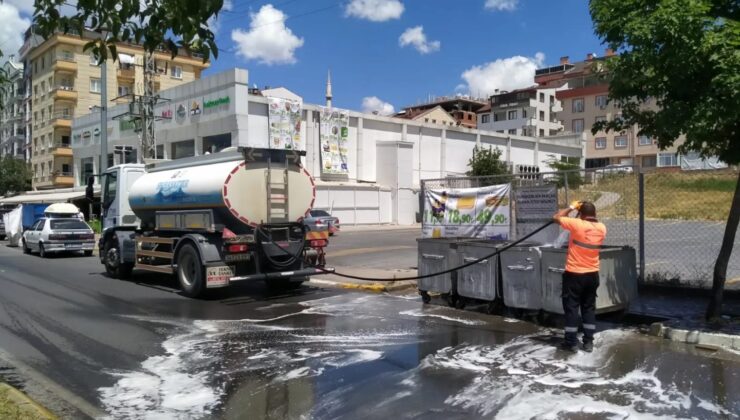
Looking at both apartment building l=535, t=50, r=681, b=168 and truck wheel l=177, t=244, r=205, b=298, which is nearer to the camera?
truck wheel l=177, t=244, r=205, b=298

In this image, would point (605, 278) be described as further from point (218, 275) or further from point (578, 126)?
point (578, 126)

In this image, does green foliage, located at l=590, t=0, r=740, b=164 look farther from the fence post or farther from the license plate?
the license plate

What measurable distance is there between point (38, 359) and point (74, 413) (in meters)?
2.45

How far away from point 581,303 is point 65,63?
6843 cm

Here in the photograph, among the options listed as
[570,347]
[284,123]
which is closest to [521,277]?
[570,347]

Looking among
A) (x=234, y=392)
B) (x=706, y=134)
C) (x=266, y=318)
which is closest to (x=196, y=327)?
(x=266, y=318)

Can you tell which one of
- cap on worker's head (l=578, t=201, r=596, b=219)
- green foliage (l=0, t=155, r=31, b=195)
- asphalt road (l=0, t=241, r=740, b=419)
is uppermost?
green foliage (l=0, t=155, r=31, b=195)

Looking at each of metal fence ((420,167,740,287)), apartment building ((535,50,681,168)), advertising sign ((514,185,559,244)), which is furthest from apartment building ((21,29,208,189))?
advertising sign ((514,185,559,244))

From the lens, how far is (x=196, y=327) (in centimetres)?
920

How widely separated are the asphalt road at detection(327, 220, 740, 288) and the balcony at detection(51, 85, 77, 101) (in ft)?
169

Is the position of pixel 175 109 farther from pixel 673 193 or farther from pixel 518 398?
pixel 518 398

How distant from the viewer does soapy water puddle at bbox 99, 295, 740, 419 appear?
535 cm

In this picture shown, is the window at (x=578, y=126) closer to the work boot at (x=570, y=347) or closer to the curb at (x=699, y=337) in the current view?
the curb at (x=699, y=337)

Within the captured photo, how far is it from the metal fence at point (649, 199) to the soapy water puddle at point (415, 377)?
3529 mm
